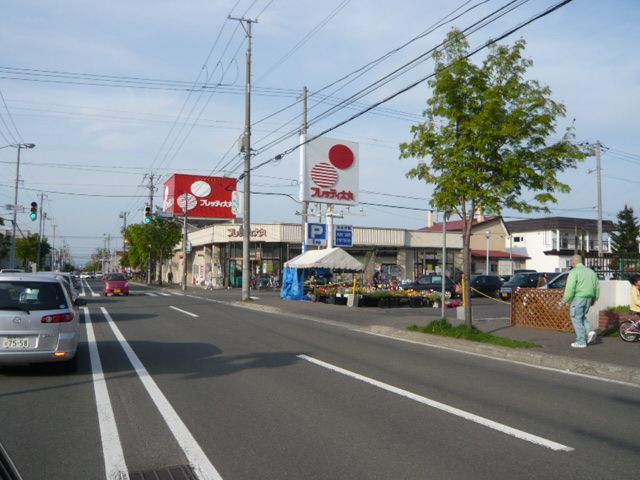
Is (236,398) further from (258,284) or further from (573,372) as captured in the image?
(258,284)

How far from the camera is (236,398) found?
→ 7148 millimetres

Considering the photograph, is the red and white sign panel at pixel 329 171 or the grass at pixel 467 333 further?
the red and white sign panel at pixel 329 171

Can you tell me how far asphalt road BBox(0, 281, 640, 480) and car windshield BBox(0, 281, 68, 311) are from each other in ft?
3.64

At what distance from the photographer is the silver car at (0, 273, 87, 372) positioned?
7.79m

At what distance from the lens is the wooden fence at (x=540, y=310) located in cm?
1429

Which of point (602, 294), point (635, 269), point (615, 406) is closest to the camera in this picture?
point (615, 406)

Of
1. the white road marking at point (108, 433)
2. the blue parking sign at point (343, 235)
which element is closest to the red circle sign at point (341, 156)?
the blue parking sign at point (343, 235)

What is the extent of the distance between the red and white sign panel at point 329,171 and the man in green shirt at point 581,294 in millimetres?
21755

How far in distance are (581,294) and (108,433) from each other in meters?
9.11

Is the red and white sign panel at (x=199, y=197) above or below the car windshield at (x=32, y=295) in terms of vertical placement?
above

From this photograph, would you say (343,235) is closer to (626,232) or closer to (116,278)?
(116,278)

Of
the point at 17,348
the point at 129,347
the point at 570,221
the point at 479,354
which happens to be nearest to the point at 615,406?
the point at 479,354

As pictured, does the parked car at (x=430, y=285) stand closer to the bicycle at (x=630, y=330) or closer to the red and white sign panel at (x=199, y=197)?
the bicycle at (x=630, y=330)

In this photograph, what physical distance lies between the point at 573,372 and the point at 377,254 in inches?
1687
